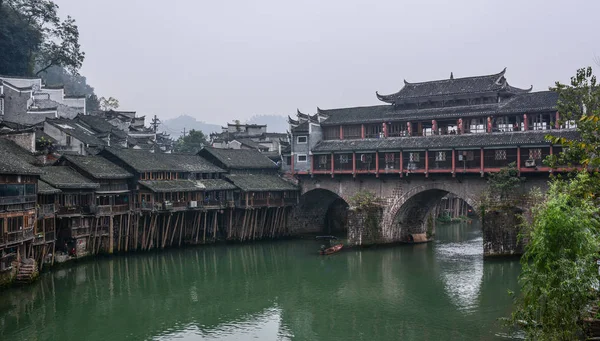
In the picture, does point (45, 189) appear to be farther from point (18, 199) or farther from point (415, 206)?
point (415, 206)

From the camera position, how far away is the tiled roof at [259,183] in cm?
5512

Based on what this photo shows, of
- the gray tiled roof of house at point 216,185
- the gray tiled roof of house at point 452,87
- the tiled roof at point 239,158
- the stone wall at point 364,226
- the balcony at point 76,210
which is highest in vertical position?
the gray tiled roof of house at point 452,87

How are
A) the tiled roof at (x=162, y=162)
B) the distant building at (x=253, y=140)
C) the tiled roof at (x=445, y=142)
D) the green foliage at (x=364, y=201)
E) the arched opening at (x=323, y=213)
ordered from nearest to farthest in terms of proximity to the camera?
the tiled roof at (x=445, y=142), the tiled roof at (x=162, y=162), the green foliage at (x=364, y=201), the arched opening at (x=323, y=213), the distant building at (x=253, y=140)

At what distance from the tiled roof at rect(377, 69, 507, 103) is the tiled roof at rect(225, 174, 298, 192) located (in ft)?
41.2

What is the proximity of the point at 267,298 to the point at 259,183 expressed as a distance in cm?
2322

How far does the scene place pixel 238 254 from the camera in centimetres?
4962

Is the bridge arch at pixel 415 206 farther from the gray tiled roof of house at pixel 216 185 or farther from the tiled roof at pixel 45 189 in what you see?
the tiled roof at pixel 45 189

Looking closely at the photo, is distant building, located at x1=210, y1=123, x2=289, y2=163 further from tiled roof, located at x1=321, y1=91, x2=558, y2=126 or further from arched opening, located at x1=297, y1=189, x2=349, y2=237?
tiled roof, located at x1=321, y1=91, x2=558, y2=126

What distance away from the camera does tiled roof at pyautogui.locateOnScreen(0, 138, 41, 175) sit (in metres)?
32.8

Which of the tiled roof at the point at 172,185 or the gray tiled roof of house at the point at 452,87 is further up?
the gray tiled roof of house at the point at 452,87

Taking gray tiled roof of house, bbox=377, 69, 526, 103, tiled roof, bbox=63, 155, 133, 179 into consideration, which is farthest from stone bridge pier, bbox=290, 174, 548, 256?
tiled roof, bbox=63, 155, 133, 179

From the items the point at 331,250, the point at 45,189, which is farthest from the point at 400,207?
the point at 45,189

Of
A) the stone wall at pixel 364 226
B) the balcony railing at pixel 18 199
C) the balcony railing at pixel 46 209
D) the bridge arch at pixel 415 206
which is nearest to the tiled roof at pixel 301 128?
the stone wall at pixel 364 226

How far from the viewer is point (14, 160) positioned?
35.1 meters
